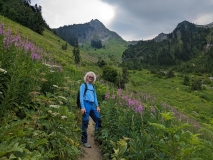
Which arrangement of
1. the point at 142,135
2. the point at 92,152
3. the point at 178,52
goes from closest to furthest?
the point at 142,135 < the point at 92,152 < the point at 178,52

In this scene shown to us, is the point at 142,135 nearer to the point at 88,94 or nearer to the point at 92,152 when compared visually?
the point at 92,152

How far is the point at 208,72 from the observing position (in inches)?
3563

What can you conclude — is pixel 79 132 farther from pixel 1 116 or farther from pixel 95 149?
pixel 1 116

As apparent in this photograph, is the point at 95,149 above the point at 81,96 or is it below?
below

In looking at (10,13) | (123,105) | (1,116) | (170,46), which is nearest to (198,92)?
(10,13)

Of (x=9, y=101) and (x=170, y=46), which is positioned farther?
(x=170, y=46)

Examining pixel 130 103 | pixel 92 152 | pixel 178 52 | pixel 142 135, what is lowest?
pixel 92 152

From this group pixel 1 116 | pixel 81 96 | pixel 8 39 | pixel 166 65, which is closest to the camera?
pixel 1 116

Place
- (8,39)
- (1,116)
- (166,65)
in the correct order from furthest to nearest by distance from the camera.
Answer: (166,65), (8,39), (1,116)

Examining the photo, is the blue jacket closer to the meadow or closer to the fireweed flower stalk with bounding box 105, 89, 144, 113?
the meadow

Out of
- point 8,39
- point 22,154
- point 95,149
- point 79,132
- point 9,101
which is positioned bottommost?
point 95,149

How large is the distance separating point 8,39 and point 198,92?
61.3 m

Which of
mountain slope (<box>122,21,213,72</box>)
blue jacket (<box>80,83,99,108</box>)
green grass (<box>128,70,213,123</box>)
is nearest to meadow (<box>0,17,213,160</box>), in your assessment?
blue jacket (<box>80,83,99,108</box>)

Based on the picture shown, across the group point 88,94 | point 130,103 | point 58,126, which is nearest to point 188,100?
point 130,103
